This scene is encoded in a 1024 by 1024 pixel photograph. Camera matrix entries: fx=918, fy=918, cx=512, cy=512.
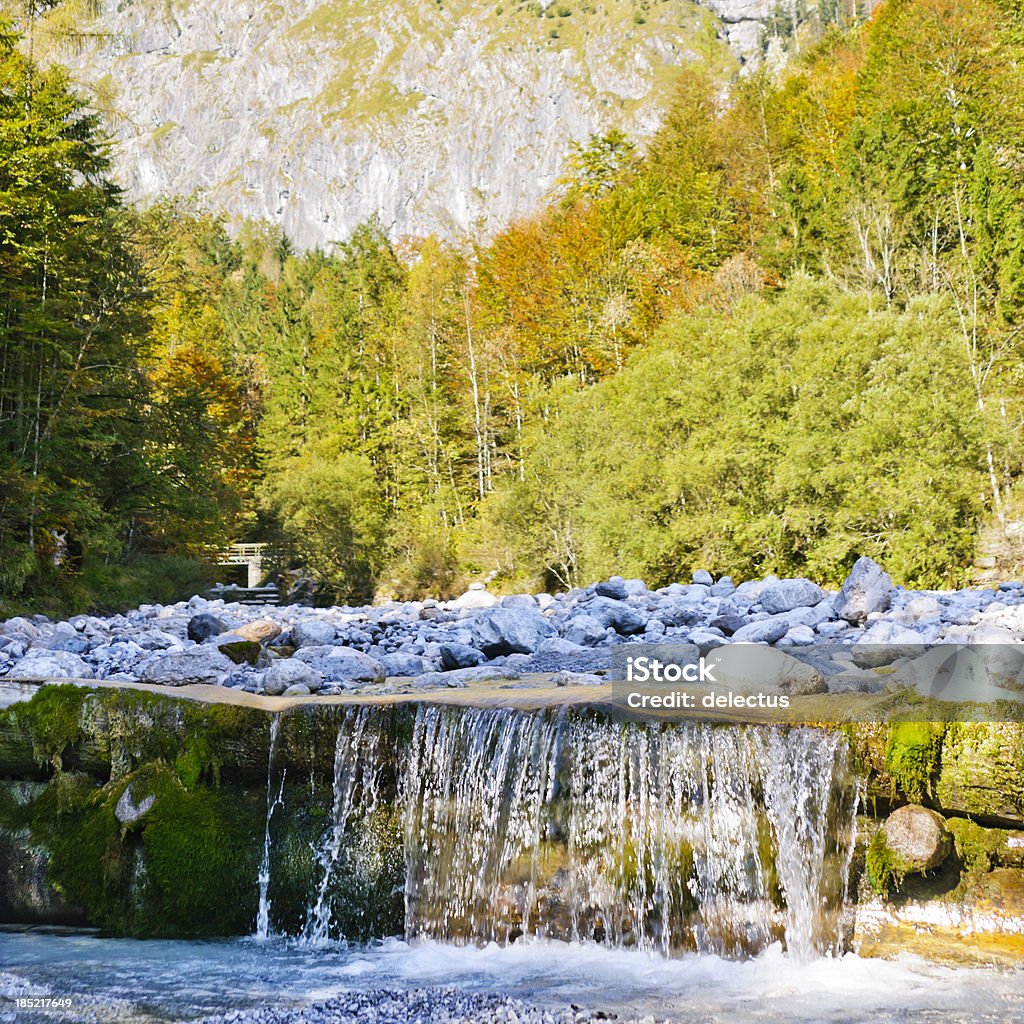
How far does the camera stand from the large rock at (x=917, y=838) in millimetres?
3348

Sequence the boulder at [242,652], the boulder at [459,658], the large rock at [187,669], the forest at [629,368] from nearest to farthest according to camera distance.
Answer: the large rock at [187,669] < the boulder at [242,652] < the boulder at [459,658] < the forest at [629,368]

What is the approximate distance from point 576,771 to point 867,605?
5258 mm

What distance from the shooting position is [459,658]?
680cm

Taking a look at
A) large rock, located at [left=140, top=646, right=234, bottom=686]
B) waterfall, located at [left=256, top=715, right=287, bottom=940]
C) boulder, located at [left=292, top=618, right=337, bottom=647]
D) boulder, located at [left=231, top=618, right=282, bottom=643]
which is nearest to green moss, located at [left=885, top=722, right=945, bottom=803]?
waterfall, located at [left=256, top=715, right=287, bottom=940]

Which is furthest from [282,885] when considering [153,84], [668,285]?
[153,84]

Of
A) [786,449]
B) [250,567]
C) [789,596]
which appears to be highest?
[786,449]

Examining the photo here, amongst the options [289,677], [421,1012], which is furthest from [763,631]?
[421,1012]

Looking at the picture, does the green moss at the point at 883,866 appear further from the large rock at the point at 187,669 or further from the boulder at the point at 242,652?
the boulder at the point at 242,652

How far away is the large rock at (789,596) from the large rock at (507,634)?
2491 mm

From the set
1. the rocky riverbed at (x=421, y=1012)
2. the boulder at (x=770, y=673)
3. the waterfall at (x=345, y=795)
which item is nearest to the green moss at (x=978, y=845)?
the boulder at (x=770, y=673)

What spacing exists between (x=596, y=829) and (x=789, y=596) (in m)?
5.64

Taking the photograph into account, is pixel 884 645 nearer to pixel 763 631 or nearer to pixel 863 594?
pixel 763 631

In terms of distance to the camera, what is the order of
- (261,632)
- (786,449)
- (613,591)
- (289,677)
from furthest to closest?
(786,449)
(613,591)
(261,632)
(289,677)

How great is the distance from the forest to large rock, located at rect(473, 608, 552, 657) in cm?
653
